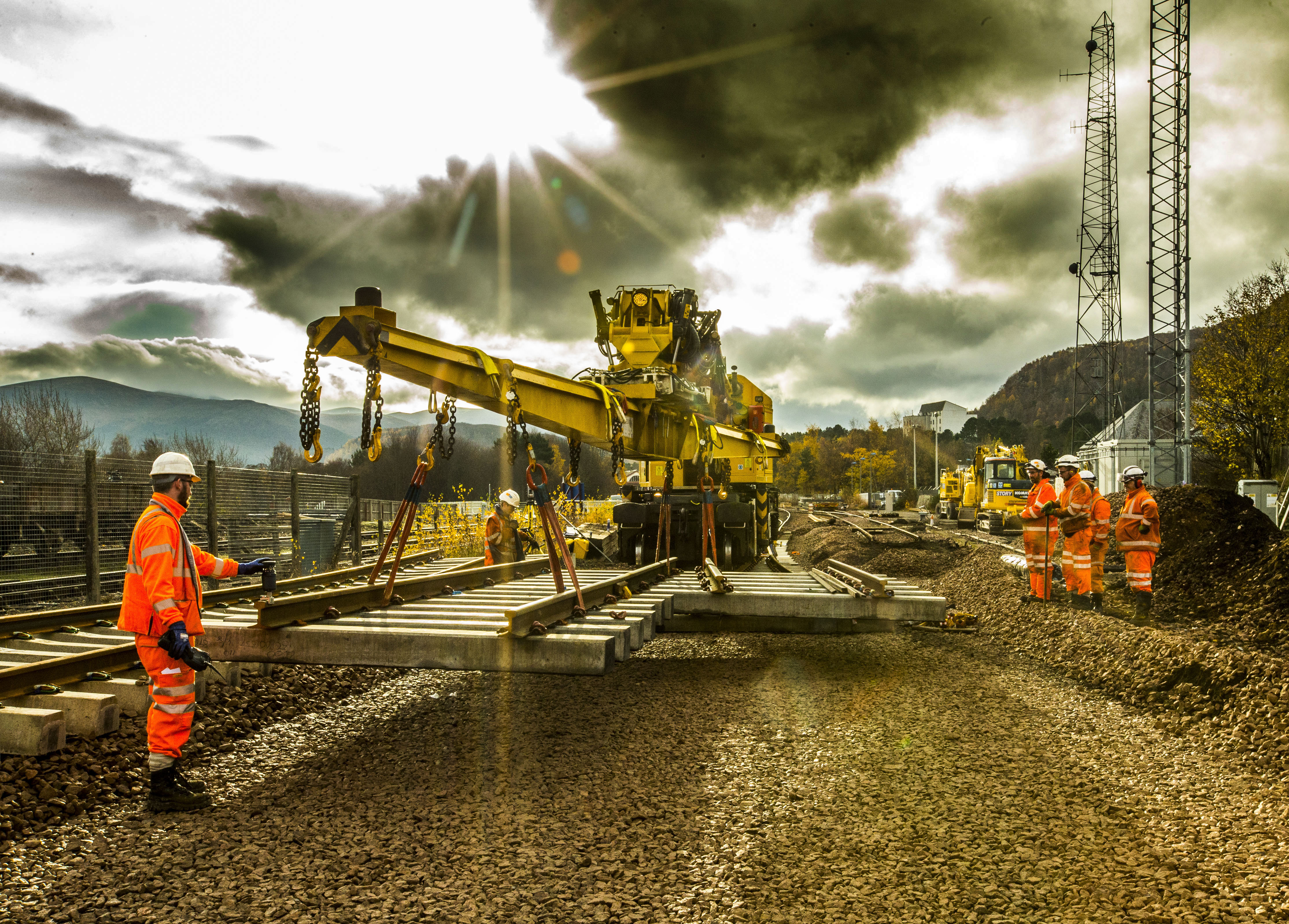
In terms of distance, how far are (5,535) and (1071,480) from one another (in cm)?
1342

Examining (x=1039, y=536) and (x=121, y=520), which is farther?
(x=1039, y=536)

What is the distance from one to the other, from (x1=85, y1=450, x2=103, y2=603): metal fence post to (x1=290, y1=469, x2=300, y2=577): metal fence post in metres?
3.74

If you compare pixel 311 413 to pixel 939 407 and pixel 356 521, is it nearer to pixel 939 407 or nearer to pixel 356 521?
pixel 356 521

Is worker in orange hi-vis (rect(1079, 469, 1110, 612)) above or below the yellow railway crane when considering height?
below

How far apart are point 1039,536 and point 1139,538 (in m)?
1.30

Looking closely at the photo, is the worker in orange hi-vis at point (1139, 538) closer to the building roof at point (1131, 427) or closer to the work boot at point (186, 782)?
the work boot at point (186, 782)

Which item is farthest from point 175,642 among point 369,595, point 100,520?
point 100,520

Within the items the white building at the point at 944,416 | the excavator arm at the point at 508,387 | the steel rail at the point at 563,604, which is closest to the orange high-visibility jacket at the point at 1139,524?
the excavator arm at the point at 508,387

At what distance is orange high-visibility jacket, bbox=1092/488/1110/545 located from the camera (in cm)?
1024

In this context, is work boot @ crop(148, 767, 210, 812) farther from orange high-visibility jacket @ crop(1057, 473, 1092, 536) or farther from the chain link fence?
orange high-visibility jacket @ crop(1057, 473, 1092, 536)

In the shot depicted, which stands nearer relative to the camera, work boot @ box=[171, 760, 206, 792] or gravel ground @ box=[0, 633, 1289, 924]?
gravel ground @ box=[0, 633, 1289, 924]

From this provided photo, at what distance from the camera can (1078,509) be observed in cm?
1034

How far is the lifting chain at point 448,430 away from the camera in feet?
20.8

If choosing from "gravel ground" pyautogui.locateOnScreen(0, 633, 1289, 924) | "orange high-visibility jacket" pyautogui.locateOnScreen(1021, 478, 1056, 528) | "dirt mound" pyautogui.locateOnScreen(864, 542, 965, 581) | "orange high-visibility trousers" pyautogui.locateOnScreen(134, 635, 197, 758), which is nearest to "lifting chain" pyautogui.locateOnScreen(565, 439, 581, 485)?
"gravel ground" pyautogui.locateOnScreen(0, 633, 1289, 924)
